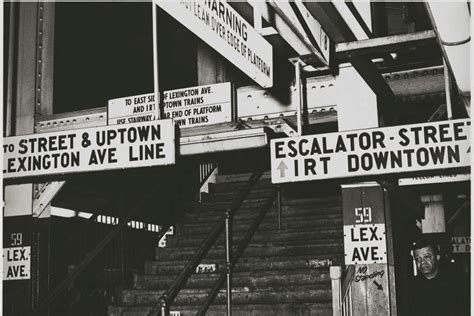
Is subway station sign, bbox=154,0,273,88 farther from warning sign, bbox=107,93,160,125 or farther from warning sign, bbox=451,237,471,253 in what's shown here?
warning sign, bbox=451,237,471,253

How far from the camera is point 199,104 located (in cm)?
735

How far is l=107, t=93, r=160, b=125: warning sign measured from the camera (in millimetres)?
7359

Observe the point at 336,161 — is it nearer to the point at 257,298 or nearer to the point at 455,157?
the point at 455,157

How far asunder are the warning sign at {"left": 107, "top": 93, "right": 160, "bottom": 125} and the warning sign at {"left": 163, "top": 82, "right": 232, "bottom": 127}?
6.1 inches

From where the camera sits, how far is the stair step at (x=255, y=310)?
23.1 feet

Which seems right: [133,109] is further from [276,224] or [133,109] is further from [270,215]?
[270,215]

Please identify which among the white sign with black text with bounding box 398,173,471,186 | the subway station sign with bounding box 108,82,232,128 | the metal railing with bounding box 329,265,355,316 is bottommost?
the metal railing with bounding box 329,265,355,316

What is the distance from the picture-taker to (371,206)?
698 cm

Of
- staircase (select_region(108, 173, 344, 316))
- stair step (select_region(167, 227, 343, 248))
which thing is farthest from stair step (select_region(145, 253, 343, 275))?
stair step (select_region(167, 227, 343, 248))

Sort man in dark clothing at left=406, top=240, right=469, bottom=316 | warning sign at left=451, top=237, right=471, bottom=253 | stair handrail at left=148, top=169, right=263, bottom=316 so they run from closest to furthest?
stair handrail at left=148, top=169, right=263, bottom=316 → man in dark clothing at left=406, top=240, right=469, bottom=316 → warning sign at left=451, top=237, right=471, bottom=253

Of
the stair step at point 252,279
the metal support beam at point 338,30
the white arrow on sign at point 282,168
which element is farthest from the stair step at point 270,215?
the white arrow on sign at point 282,168

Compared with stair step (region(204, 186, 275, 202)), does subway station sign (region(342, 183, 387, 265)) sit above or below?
below

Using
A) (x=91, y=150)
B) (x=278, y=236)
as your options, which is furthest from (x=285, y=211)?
(x=91, y=150)

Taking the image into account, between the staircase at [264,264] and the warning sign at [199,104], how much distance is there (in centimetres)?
196
